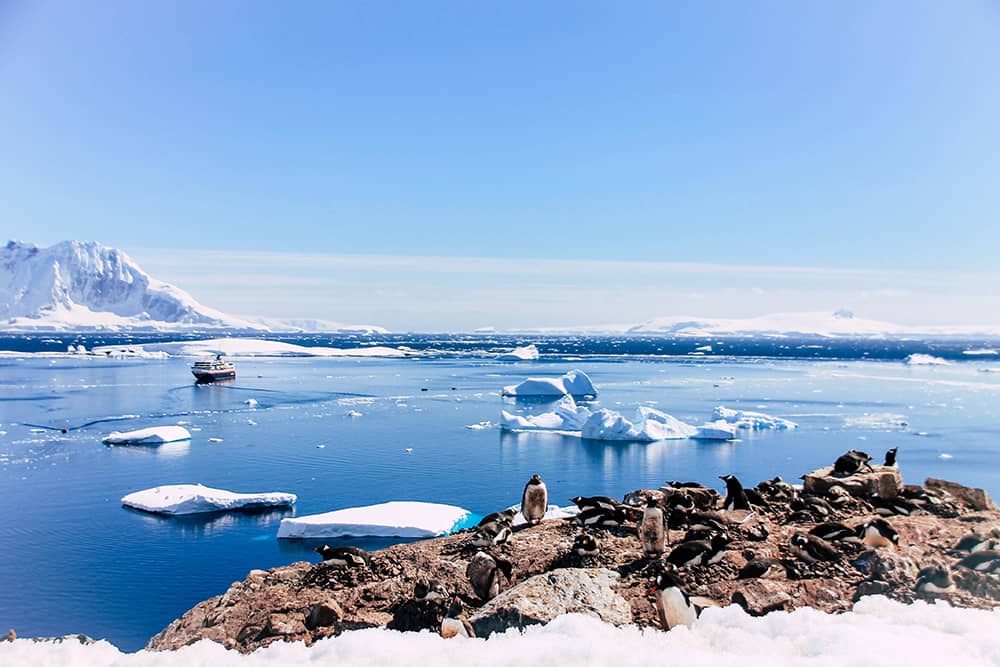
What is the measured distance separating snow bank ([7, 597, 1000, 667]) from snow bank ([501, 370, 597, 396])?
1395 inches

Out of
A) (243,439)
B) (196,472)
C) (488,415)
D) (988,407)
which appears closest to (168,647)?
(196,472)

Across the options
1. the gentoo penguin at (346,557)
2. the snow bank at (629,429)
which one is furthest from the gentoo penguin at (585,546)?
the snow bank at (629,429)

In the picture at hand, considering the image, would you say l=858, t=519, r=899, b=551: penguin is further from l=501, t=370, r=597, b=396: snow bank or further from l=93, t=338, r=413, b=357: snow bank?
l=93, t=338, r=413, b=357: snow bank

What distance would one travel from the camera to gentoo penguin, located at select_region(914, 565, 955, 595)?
18.3 feet

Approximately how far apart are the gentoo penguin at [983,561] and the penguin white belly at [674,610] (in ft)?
8.85

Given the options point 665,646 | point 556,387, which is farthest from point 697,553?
point 556,387

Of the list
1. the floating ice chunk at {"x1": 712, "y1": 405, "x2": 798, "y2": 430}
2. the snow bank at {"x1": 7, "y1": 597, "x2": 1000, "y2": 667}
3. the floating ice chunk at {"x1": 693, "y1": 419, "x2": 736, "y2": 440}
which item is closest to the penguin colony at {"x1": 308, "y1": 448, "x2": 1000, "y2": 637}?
the snow bank at {"x1": 7, "y1": 597, "x2": 1000, "y2": 667}

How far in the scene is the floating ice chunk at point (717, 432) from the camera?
86.4 feet

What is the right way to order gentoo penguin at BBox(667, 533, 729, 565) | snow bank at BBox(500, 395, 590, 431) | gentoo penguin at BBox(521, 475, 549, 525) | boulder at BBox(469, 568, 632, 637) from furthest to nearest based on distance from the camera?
1. snow bank at BBox(500, 395, 590, 431)
2. gentoo penguin at BBox(521, 475, 549, 525)
3. gentoo penguin at BBox(667, 533, 729, 565)
4. boulder at BBox(469, 568, 632, 637)

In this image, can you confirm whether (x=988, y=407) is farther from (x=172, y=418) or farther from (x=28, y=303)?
(x=28, y=303)

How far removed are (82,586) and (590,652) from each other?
10.9 meters

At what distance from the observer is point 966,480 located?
19.2m

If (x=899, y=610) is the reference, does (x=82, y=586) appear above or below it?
below

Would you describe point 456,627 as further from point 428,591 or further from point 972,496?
point 972,496
